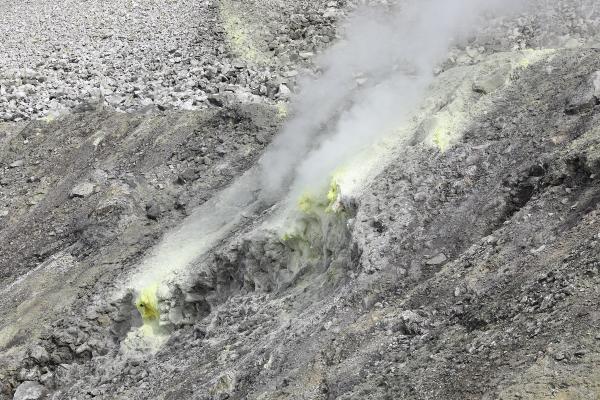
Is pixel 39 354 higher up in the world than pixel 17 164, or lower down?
lower down

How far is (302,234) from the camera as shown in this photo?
966 cm

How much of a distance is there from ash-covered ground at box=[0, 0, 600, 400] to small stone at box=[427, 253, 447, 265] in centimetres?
3

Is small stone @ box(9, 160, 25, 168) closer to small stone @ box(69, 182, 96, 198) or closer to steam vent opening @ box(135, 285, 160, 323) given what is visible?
small stone @ box(69, 182, 96, 198)

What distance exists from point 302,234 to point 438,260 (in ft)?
7.90

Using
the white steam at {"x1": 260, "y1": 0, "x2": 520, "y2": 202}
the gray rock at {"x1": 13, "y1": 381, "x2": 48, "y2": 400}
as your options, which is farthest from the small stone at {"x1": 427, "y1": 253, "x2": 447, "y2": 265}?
the gray rock at {"x1": 13, "y1": 381, "x2": 48, "y2": 400}

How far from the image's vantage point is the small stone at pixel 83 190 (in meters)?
14.4

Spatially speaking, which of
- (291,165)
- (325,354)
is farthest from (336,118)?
(325,354)

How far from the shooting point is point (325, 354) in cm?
721

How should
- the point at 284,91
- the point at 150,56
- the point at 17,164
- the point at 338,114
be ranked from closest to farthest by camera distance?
the point at 338,114 → the point at 284,91 → the point at 17,164 → the point at 150,56

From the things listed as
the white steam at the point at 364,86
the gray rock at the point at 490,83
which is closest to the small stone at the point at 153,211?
the white steam at the point at 364,86

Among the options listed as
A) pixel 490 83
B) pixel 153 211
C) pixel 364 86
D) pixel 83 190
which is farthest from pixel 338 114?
pixel 83 190

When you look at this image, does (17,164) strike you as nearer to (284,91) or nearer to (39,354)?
(284,91)

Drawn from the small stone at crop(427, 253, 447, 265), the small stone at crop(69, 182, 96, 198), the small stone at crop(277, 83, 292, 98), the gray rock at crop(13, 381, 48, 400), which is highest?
the small stone at crop(69, 182, 96, 198)

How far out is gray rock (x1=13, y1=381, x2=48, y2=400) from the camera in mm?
10312
